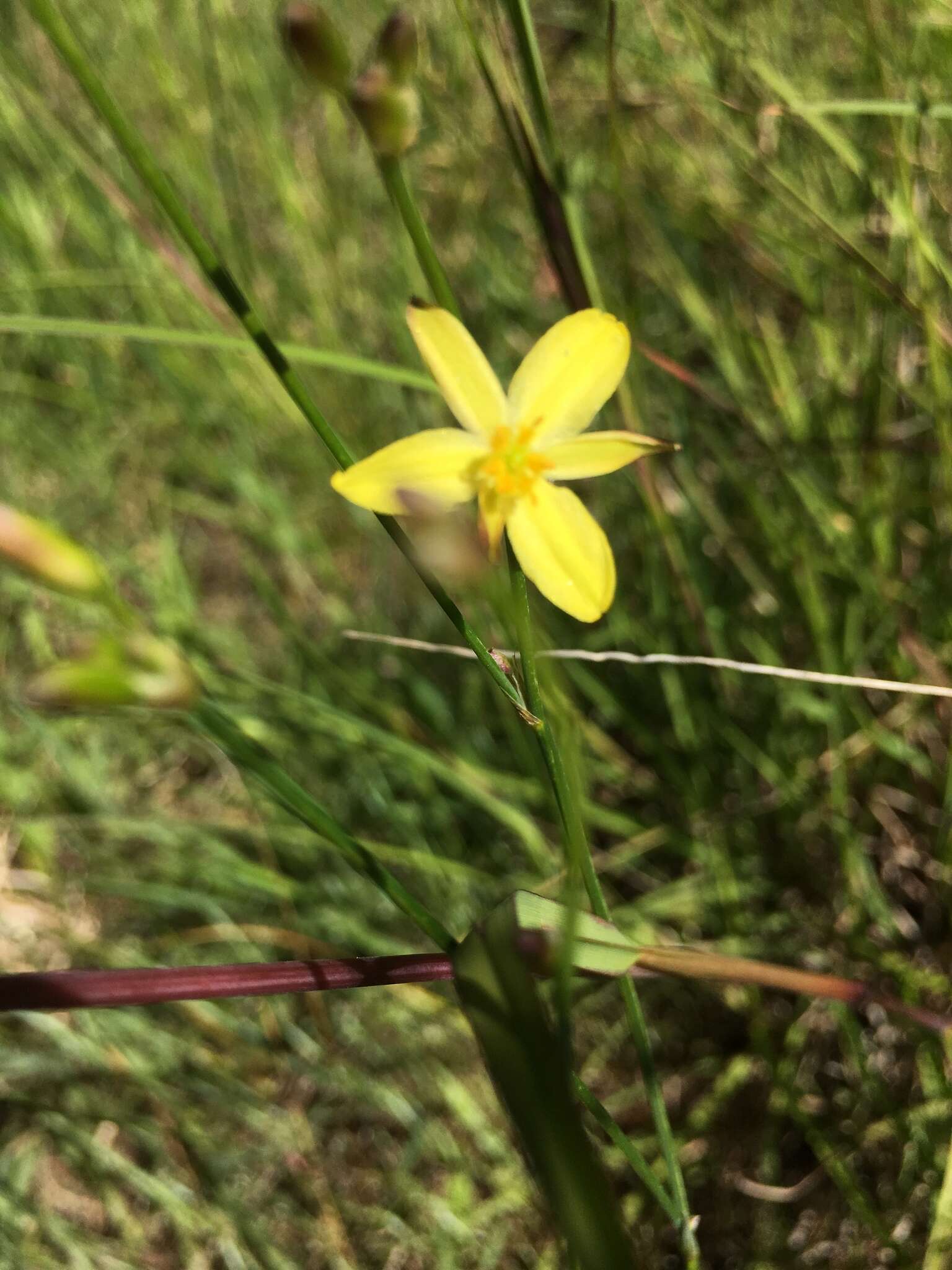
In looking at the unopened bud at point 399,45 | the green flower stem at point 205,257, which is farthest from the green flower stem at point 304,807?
the unopened bud at point 399,45

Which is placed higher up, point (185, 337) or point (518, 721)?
point (185, 337)

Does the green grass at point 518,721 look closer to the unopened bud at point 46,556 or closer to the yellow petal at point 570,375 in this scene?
the yellow petal at point 570,375

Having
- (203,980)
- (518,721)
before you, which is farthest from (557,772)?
(518,721)

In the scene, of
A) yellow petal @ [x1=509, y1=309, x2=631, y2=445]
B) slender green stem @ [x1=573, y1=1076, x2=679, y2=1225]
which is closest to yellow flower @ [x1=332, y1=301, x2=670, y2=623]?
yellow petal @ [x1=509, y1=309, x2=631, y2=445]

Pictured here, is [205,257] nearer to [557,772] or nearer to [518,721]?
[557,772]

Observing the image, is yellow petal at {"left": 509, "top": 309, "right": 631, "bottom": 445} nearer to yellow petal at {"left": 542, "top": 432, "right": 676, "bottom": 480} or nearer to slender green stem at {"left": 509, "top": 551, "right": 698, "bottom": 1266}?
yellow petal at {"left": 542, "top": 432, "right": 676, "bottom": 480}
